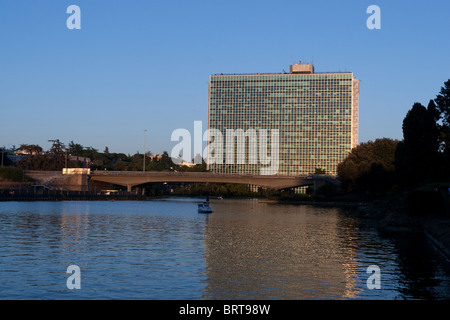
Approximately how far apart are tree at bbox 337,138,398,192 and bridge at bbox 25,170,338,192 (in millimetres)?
19511

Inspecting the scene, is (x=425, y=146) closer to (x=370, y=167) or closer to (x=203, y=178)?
(x=370, y=167)

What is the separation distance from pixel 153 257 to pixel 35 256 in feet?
28.7

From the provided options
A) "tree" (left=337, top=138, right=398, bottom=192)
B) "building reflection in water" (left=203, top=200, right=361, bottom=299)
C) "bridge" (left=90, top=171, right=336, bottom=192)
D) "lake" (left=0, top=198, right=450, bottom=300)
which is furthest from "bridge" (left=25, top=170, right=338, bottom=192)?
"lake" (left=0, top=198, right=450, bottom=300)

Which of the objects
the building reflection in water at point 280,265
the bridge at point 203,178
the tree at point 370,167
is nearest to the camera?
the building reflection in water at point 280,265

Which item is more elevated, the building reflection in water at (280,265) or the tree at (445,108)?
the tree at (445,108)

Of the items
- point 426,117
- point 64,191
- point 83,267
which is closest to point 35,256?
point 83,267

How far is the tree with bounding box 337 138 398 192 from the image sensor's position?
144625mm

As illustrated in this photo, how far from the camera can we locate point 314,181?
198 m

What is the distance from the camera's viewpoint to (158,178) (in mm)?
192250

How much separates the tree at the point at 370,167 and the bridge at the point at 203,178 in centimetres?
1863

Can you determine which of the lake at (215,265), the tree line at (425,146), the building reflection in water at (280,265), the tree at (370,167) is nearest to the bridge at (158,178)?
the tree at (370,167)

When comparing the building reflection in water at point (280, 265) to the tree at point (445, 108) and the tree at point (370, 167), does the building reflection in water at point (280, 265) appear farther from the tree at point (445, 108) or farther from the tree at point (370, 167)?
the tree at point (370, 167)

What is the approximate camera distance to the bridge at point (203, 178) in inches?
7372

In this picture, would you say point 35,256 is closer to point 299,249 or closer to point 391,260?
point 299,249
